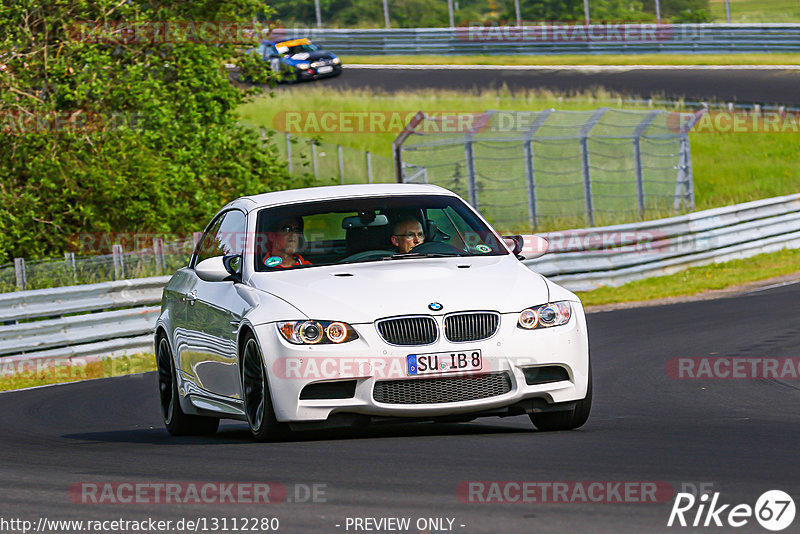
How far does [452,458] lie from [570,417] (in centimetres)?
146

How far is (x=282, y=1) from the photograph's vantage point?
60.0 m

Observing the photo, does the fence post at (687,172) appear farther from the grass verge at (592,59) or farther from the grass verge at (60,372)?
the grass verge at (592,59)

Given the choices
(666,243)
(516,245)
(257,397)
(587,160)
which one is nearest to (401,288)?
(257,397)

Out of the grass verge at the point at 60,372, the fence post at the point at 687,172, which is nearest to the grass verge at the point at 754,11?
the fence post at the point at 687,172

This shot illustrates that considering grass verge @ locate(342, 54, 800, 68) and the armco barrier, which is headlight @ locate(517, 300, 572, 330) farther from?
grass verge @ locate(342, 54, 800, 68)

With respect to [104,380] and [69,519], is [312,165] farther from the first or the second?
[69,519]

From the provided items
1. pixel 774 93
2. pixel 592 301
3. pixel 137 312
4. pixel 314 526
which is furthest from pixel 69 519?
pixel 774 93

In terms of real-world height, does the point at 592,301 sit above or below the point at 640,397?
below

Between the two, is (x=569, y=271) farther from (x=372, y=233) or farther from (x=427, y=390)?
(x=427, y=390)

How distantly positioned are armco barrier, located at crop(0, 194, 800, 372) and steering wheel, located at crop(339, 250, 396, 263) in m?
8.84

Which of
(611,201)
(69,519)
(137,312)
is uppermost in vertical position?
(69,519)

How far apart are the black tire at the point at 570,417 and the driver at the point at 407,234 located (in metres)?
1.41

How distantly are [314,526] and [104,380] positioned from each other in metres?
10.5

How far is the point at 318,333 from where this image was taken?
7.75 metres
